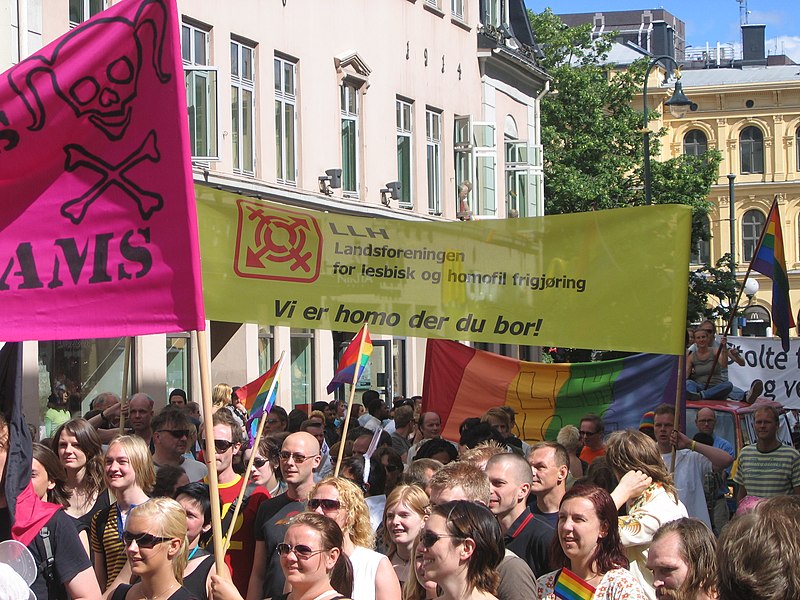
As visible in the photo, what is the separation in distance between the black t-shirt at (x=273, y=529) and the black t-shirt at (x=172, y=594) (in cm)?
100

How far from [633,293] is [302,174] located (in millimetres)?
14057

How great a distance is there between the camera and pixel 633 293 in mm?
10227

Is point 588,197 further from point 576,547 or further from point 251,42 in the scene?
point 576,547

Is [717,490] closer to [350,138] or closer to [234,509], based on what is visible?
[234,509]

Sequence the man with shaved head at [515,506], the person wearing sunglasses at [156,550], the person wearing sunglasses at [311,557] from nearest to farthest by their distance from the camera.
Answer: the person wearing sunglasses at [311,557], the person wearing sunglasses at [156,550], the man with shaved head at [515,506]

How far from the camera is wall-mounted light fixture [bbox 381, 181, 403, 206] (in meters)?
26.7

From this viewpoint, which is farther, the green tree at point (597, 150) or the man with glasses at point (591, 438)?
the green tree at point (597, 150)

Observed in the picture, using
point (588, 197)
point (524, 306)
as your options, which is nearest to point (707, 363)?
point (524, 306)

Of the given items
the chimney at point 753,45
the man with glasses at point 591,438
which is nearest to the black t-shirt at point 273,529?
the man with glasses at point 591,438

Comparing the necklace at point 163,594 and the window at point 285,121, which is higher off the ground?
the window at point 285,121

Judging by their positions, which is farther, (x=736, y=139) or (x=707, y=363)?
(x=736, y=139)

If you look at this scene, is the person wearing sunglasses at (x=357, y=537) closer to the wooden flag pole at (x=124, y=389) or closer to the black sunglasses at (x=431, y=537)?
the black sunglasses at (x=431, y=537)

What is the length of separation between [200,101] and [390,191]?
276 inches

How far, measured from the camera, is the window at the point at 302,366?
23953 mm
